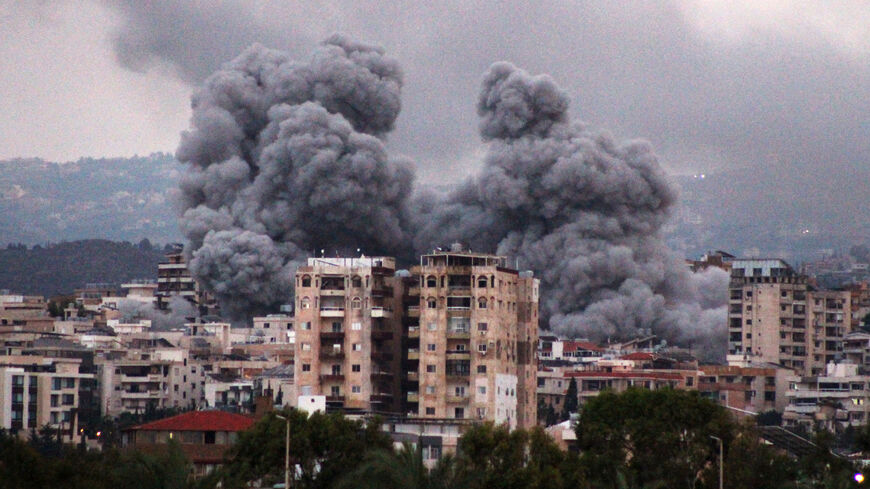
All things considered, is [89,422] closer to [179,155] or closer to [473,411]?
[473,411]

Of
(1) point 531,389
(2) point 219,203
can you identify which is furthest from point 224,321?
(1) point 531,389

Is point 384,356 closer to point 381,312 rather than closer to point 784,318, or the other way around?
point 381,312

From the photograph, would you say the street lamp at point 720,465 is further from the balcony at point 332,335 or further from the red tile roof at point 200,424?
the balcony at point 332,335

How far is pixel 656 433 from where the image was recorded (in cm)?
6372

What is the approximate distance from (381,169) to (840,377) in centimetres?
3547

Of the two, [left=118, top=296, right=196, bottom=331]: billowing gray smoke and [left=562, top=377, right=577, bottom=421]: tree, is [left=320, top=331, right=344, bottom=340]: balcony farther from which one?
[left=118, top=296, right=196, bottom=331]: billowing gray smoke

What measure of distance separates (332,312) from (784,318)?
32.7m

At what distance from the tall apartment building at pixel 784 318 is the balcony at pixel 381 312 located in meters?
28.8

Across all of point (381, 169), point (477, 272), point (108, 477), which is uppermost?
point (381, 169)

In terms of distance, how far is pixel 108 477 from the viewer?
4816 centimetres

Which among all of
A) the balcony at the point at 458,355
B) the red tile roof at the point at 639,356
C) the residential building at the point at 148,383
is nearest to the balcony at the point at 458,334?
the balcony at the point at 458,355

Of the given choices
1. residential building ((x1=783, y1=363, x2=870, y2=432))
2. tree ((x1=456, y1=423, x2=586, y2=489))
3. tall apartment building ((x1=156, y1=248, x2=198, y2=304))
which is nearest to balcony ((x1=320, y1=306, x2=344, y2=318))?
residential building ((x1=783, y1=363, x2=870, y2=432))

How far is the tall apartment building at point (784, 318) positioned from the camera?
11212 centimetres

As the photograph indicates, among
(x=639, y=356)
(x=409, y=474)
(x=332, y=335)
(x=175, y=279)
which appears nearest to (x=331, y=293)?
(x=332, y=335)
